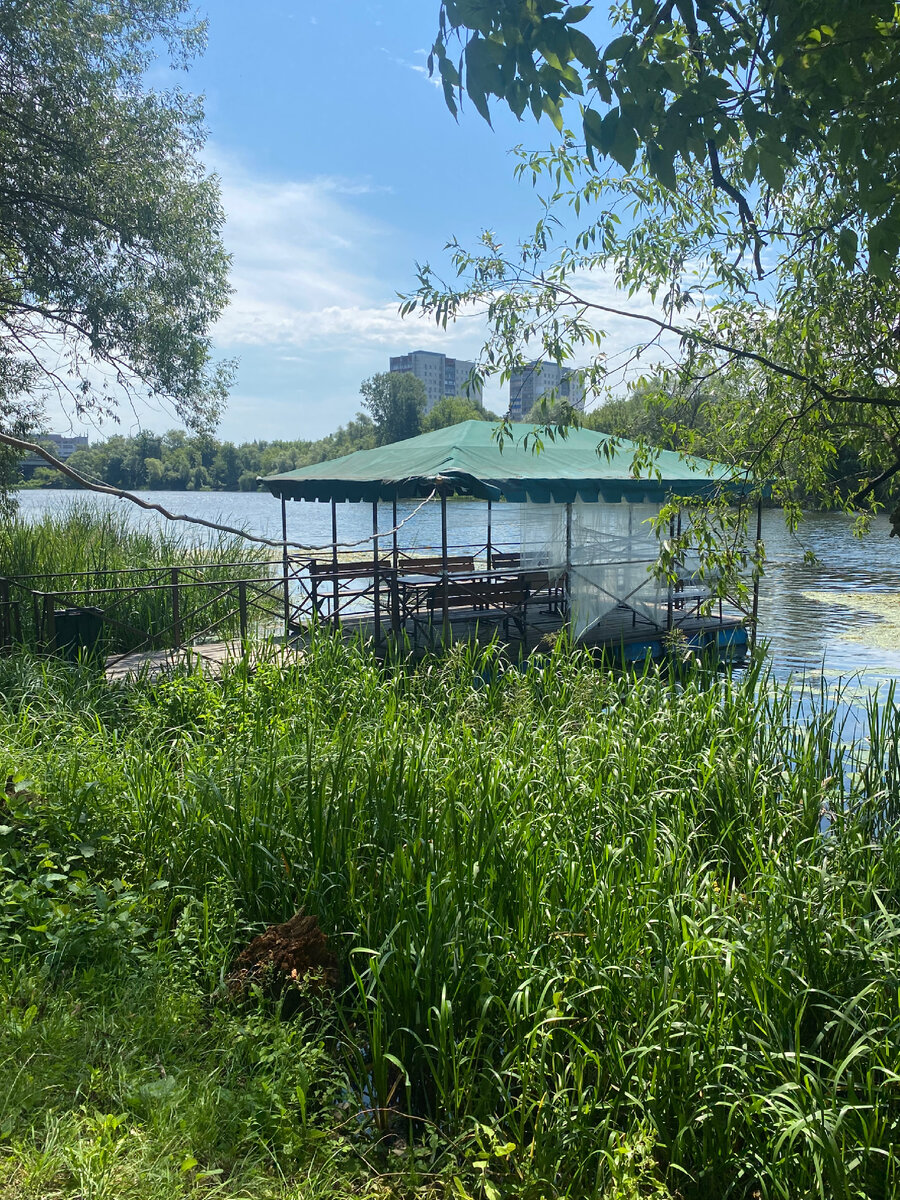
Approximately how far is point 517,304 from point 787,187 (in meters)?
2.29

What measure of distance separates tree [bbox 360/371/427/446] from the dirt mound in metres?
55.9

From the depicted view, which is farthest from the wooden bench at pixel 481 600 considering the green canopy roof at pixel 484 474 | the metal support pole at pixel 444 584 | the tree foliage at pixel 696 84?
the tree foliage at pixel 696 84

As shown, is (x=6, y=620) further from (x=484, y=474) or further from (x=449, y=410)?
(x=449, y=410)

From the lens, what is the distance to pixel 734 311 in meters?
6.27

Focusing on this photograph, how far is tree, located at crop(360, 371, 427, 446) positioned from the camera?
59875mm

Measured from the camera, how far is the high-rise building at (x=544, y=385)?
5.63m

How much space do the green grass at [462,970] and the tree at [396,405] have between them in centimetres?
5489

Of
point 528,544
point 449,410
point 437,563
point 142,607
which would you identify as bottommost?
point 142,607

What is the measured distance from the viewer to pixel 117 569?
1146 cm

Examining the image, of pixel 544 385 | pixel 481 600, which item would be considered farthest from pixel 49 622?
pixel 544 385

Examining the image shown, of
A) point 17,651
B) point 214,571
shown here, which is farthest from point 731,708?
point 214,571

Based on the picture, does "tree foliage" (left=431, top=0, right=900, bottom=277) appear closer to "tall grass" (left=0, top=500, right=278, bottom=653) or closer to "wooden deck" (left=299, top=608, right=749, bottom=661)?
"wooden deck" (left=299, top=608, right=749, bottom=661)

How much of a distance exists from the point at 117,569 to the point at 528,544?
5366 millimetres

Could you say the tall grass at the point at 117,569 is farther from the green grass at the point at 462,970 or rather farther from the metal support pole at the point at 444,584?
Answer: the green grass at the point at 462,970
